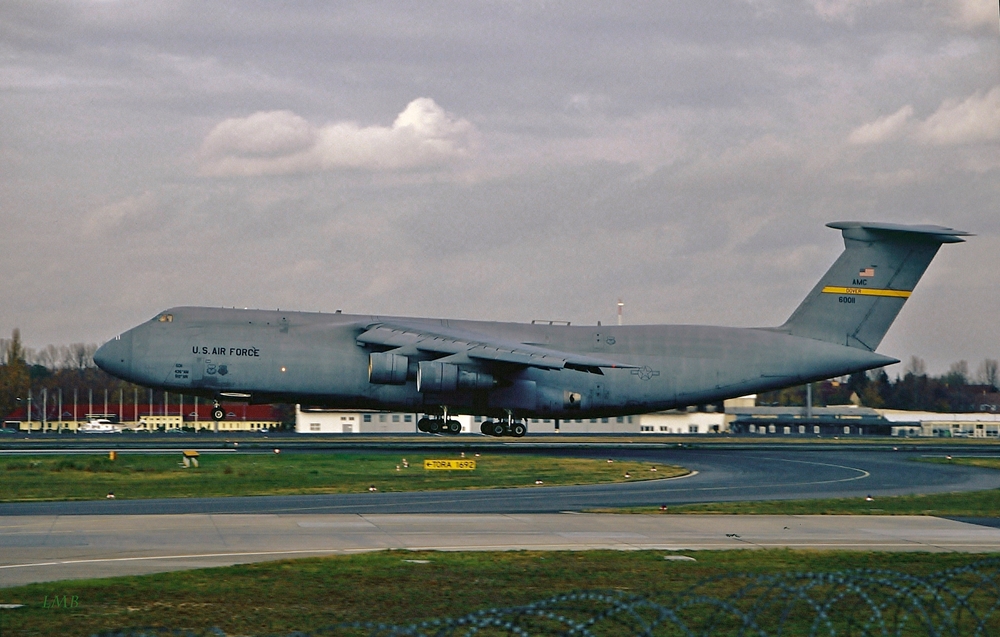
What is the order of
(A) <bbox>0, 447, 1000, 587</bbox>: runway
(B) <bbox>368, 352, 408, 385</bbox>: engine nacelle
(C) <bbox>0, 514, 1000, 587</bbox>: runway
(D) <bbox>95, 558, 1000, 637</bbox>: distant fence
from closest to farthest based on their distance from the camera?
1. (D) <bbox>95, 558, 1000, 637</bbox>: distant fence
2. (C) <bbox>0, 514, 1000, 587</bbox>: runway
3. (A) <bbox>0, 447, 1000, 587</bbox>: runway
4. (B) <bbox>368, 352, 408, 385</bbox>: engine nacelle

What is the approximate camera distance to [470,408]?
48.9m

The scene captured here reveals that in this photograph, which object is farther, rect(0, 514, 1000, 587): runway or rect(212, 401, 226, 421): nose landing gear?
rect(212, 401, 226, 421): nose landing gear

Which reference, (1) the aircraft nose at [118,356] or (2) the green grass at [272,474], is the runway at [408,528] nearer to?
(2) the green grass at [272,474]

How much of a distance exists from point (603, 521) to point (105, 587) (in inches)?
478

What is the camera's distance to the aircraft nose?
47.2m

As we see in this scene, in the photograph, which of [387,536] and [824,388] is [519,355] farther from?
[824,388]

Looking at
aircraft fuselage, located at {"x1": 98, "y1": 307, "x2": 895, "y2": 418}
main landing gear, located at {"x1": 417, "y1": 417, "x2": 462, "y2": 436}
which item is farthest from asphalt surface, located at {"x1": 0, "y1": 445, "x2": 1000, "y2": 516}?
main landing gear, located at {"x1": 417, "y1": 417, "x2": 462, "y2": 436}

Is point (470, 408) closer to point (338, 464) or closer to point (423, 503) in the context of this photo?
point (338, 464)

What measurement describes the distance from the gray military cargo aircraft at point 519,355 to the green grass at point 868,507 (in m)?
15.6

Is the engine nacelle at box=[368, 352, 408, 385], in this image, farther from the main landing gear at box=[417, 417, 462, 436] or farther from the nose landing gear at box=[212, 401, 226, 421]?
the nose landing gear at box=[212, 401, 226, 421]

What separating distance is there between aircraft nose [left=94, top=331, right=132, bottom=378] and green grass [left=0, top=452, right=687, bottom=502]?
4.50 meters

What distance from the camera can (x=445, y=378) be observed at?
4662 cm

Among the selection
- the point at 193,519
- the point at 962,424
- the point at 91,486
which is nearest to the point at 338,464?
the point at 91,486

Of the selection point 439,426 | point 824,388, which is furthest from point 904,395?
point 439,426
